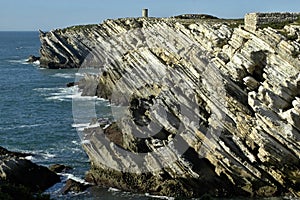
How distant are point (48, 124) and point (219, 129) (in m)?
27.1

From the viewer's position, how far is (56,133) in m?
54.2

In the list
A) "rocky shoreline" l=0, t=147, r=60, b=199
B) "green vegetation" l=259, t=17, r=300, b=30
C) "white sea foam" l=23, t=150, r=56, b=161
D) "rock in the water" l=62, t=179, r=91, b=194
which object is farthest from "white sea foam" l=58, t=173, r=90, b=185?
"green vegetation" l=259, t=17, r=300, b=30

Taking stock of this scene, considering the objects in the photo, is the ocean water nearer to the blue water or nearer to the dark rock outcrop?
the blue water

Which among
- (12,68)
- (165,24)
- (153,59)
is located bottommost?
(12,68)

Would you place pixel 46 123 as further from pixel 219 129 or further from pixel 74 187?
pixel 219 129

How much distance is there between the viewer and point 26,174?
3812 centimetres

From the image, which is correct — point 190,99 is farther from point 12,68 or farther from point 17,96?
point 12,68

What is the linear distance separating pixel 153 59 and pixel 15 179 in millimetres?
25210

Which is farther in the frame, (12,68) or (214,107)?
(12,68)

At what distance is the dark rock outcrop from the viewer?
36.9 metres

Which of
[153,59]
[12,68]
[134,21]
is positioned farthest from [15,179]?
[12,68]

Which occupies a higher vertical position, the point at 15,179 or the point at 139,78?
the point at 139,78

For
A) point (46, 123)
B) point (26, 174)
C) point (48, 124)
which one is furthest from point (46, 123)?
point (26, 174)

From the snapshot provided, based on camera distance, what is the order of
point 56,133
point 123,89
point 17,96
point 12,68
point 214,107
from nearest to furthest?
point 214,107, point 56,133, point 123,89, point 17,96, point 12,68
